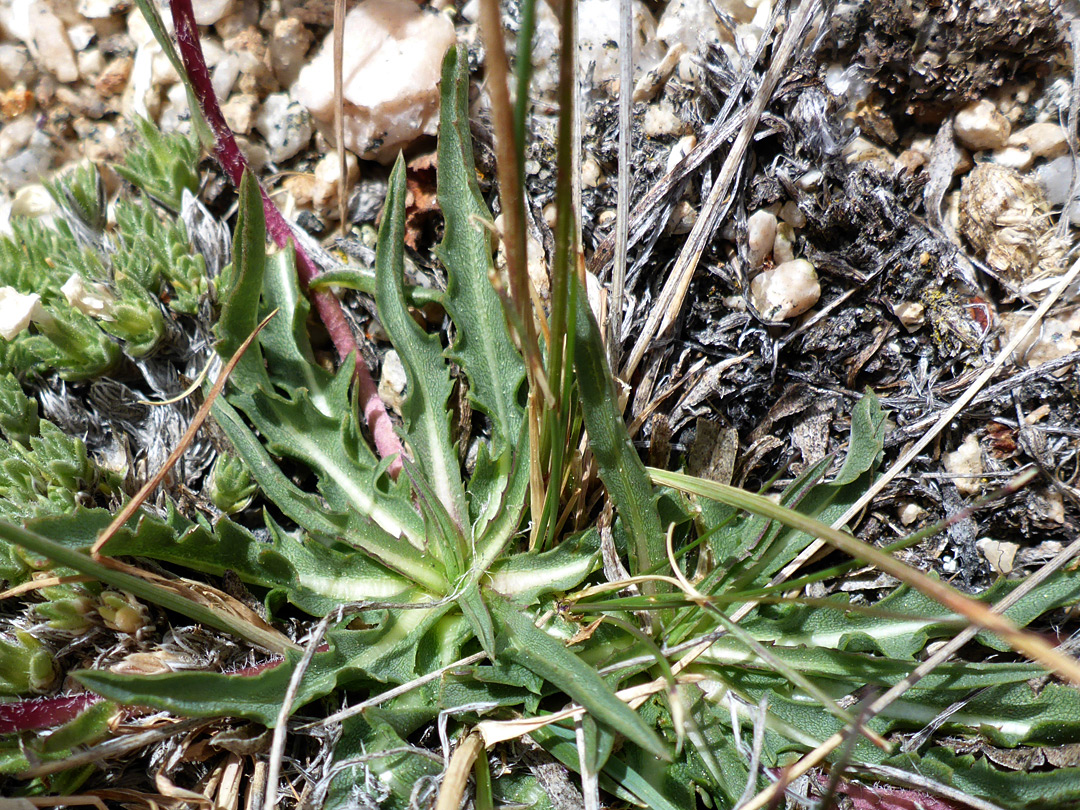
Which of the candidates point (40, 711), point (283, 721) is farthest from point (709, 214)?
point (40, 711)

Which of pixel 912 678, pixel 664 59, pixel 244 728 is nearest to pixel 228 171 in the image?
pixel 664 59

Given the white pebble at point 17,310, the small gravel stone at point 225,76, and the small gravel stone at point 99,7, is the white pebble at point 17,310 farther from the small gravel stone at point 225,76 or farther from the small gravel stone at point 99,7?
the small gravel stone at point 99,7

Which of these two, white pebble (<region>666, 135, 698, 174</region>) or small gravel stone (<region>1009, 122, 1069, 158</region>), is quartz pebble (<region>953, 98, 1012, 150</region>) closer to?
small gravel stone (<region>1009, 122, 1069, 158</region>)

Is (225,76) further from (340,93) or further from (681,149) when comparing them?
(681,149)

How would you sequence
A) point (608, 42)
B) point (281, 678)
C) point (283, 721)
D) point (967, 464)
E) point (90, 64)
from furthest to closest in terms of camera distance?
point (90, 64), point (608, 42), point (967, 464), point (281, 678), point (283, 721)

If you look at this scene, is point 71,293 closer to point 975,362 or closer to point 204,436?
point 204,436
